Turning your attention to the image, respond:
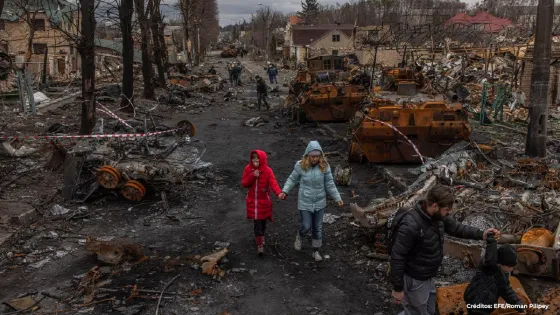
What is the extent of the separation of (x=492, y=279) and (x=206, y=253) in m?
3.80

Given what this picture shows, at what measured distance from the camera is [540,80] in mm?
9688

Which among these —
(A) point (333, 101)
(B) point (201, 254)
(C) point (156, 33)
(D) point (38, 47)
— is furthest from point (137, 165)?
(D) point (38, 47)

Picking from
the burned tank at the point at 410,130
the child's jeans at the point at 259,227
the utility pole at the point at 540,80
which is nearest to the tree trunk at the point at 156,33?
the burned tank at the point at 410,130

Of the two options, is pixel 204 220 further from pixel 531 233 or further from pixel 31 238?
pixel 531 233

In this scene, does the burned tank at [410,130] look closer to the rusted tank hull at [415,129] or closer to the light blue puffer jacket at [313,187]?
the rusted tank hull at [415,129]

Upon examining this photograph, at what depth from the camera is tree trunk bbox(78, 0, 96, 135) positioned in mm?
11289

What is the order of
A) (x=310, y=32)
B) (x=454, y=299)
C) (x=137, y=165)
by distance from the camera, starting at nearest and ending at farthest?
1. (x=454, y=299)
2. (x=137, y=165)
3. (x=310, y=32)

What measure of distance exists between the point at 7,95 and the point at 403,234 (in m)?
16.9

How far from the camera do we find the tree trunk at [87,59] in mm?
11289

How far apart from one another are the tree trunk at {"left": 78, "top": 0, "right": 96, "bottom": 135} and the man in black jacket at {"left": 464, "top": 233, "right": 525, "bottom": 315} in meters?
10.1

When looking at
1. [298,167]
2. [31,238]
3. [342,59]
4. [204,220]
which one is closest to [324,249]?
[298,167]

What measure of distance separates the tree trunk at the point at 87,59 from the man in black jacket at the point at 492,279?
10129 millimetres

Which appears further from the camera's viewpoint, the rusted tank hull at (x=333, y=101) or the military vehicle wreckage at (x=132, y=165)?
the rusted tank hull at (x=333, y=101)

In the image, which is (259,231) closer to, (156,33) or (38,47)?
(156,33)
